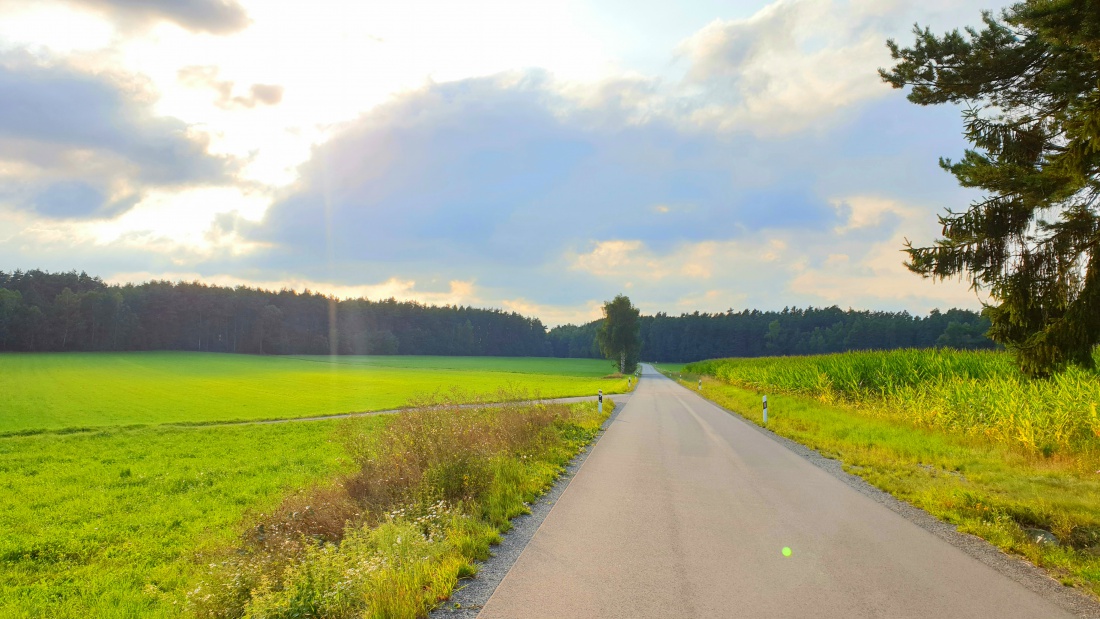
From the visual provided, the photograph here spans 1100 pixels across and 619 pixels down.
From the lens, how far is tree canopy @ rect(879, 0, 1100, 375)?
22.2ft

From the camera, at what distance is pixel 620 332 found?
276 ft

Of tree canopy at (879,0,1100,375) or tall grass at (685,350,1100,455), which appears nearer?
tree canopy at (879,0,1100,375)

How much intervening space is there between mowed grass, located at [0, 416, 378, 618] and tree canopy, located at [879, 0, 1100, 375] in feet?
35.5

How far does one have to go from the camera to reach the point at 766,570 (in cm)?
553

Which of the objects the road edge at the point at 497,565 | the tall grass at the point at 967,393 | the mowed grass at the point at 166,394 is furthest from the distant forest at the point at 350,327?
the road edge at the point at 497,565

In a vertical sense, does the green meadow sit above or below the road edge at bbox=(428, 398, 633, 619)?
below

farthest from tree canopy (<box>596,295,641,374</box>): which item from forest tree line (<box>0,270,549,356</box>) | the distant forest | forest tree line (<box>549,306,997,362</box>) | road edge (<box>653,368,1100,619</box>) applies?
road edge (<box>653,368,1100,619</box>)

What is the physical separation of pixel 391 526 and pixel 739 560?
3826mm

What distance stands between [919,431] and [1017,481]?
6055 mm

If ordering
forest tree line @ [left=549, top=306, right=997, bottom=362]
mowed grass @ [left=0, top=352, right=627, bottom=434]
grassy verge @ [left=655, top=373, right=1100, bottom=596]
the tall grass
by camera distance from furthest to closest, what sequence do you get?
1. forest tree line @ [left=549, top=306, right=997, bottom=362]
2. mowed grass @ [left=0, top=352, right=627, bottom=434]
3. the tall grass
4. grassy verge @ [left=655, top=373, right=1100, bottom=596]

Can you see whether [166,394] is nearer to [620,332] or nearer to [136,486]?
[136,486]

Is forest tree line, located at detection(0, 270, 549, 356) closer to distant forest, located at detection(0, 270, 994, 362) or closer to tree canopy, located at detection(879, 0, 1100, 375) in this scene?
distant forest, located at detection(0, 270, 994, 362)

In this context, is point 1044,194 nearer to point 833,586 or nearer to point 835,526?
point 835,526

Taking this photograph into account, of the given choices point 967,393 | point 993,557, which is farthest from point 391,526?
point 967,393
